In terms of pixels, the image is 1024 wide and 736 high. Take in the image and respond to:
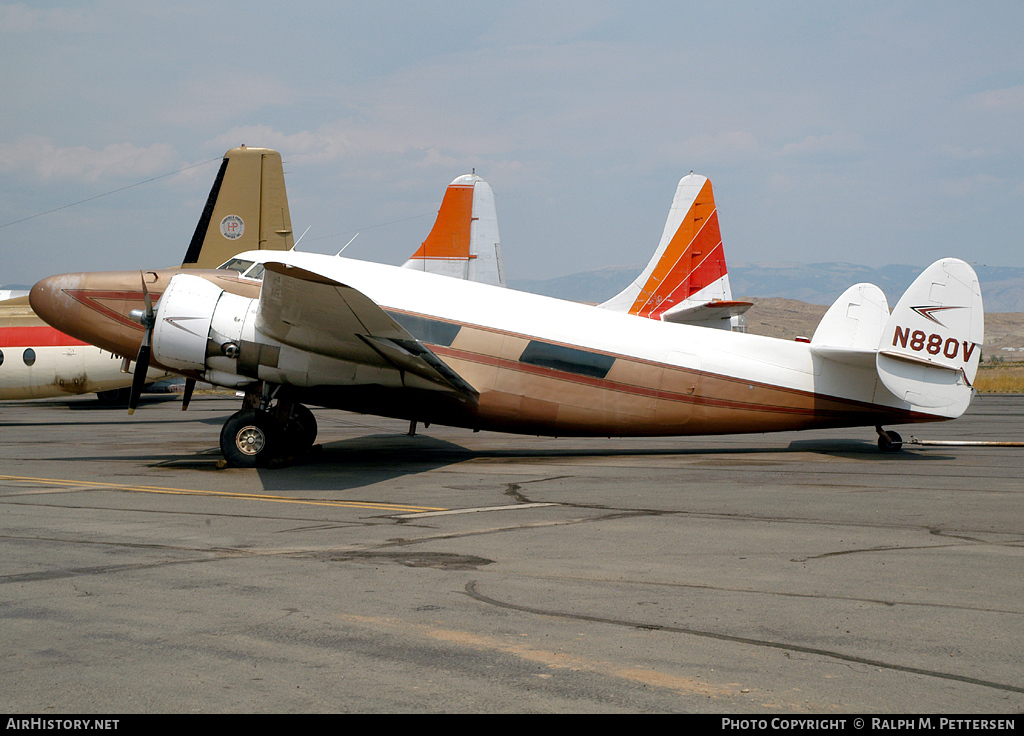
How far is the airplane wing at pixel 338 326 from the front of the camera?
12320 millimetres

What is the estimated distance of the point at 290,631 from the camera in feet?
17.5

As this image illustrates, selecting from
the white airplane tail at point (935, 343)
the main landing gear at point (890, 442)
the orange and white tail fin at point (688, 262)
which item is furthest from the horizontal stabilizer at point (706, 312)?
the white airplane tail at point (935, 343)

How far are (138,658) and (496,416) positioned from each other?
33.7ft

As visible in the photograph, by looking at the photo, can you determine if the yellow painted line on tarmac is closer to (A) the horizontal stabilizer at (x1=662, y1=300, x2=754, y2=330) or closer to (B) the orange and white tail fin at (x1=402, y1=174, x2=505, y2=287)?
(A) the horizontal stabilizer at (x1=662, y1=300, x2=754, y2=330)

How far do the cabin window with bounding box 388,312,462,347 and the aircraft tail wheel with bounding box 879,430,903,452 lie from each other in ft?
26.5

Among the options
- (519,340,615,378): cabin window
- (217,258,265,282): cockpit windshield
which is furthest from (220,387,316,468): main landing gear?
(519,340,615,378): cabin window

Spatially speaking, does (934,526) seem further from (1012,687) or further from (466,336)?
(466,336)

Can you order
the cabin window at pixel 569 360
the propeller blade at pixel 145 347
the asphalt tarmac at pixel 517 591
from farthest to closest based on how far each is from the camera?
1. the cabin window at pixel 569 360
2. the propeller blade at pixel 145 347
3. the asphalt tarmac at pixel 517 591

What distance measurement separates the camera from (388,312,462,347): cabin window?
14.9 m

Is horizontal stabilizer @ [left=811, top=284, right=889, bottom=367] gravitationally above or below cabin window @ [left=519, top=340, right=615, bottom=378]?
above

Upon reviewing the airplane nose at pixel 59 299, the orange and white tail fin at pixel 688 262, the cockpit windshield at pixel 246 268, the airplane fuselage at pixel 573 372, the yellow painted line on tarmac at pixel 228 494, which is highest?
the orange and white tail fin at pixel 688 262

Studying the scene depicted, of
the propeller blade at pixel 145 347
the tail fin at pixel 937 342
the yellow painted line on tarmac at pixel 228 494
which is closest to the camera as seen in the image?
the yellow painted line on tarmac at pixel 228 494

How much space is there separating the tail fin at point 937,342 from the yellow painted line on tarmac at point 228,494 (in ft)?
29.2

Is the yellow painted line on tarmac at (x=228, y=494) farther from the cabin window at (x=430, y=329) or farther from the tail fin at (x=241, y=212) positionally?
the tail fin at (x=241, y=212)
